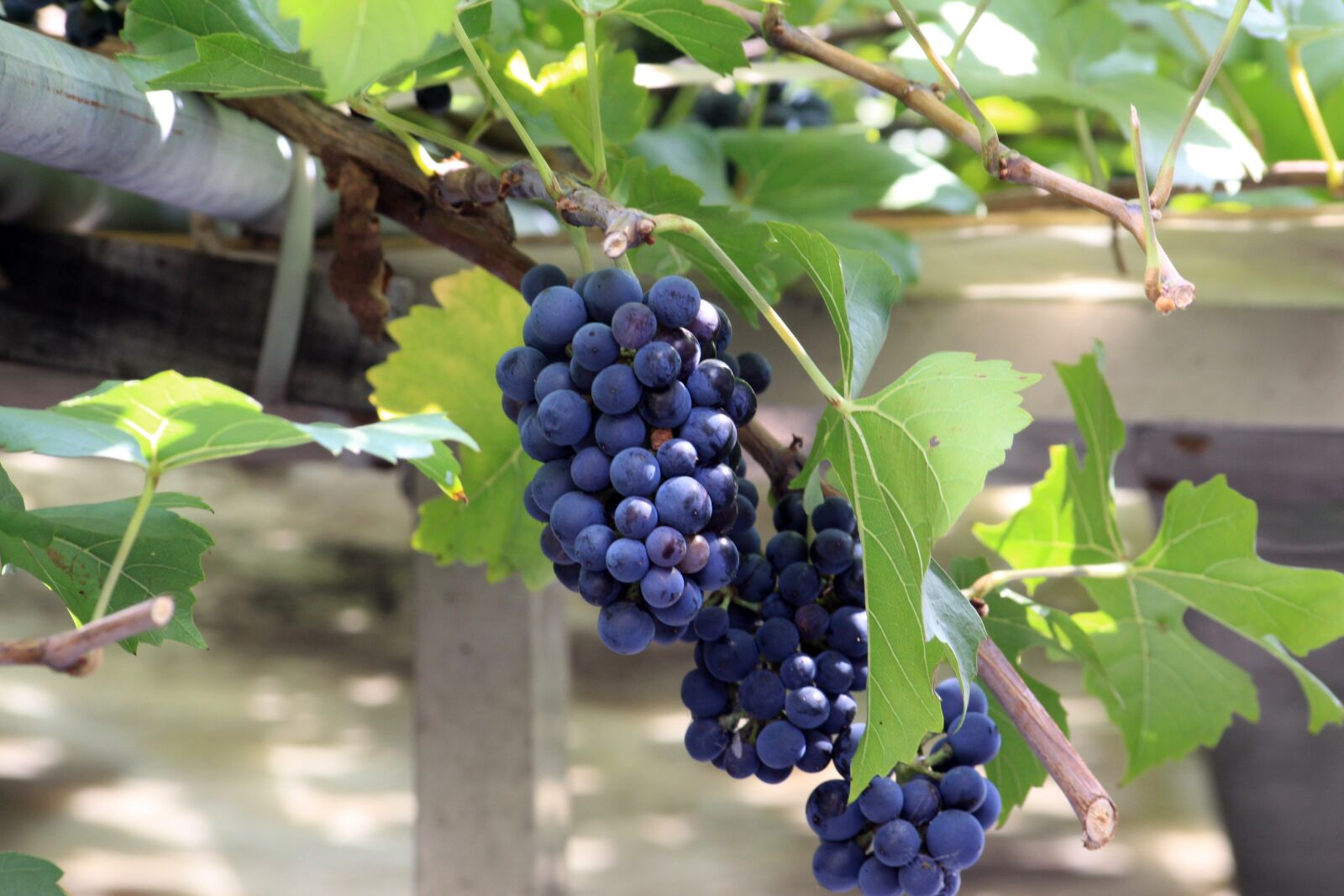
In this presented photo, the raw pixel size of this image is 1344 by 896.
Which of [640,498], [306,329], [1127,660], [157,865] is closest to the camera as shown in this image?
[640,498]

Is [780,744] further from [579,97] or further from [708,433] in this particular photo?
[579,97]

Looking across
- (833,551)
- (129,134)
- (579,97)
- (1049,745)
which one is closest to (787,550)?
(833,551)

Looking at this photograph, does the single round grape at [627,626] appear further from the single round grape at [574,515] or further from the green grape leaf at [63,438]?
the green grape leaf at [63,438]

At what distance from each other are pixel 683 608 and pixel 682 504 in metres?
0.04

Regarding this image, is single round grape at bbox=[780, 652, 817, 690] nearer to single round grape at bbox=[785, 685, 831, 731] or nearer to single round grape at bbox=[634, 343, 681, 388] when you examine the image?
single round grape at bbox=[785, 685, 831, 731]

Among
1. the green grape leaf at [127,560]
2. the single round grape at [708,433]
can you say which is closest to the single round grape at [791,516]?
the single round grape at [708,433]

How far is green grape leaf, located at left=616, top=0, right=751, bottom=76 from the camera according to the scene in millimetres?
496

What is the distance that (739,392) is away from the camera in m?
0.45

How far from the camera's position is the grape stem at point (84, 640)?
0.98 ft

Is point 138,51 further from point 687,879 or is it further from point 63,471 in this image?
point 63,471

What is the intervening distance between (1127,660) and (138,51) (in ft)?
1.89

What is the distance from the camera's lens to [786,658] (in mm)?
475

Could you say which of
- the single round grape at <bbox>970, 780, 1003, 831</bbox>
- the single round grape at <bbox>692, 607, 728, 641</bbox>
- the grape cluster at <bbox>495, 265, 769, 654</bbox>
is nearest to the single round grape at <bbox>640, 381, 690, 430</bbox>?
the grape cluster at <bbox>495, 265, 769, 654</bbox>

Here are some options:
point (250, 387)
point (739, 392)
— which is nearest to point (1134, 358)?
point (739, 392)
